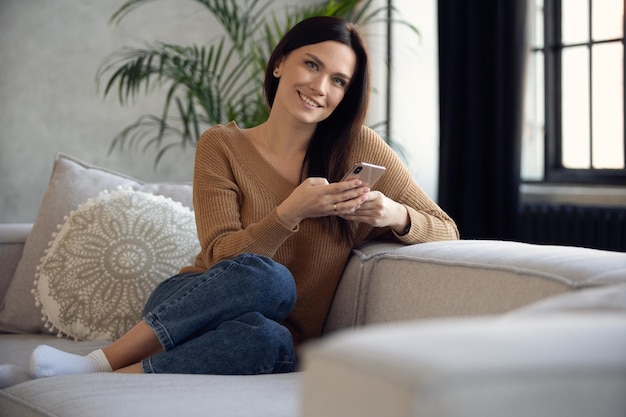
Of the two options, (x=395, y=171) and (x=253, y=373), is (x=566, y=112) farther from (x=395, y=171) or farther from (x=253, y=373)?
(x=253, y=373)

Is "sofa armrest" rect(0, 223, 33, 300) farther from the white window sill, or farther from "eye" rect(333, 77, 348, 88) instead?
the white window sill

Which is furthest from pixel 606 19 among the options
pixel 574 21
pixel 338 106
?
pixel 338 106

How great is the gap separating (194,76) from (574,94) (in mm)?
1764

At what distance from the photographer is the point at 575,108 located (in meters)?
3.91

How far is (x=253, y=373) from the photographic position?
166 cm

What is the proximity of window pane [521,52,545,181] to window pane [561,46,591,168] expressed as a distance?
0.10 meters

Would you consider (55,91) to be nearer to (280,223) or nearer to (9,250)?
(9,250)

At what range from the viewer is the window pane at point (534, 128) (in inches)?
155

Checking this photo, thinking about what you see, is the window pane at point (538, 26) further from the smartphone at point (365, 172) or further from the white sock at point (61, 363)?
the white sock at point (61, 363)

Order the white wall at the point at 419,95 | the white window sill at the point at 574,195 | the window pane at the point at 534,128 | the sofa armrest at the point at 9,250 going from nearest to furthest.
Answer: the sofa armrest at the point at 9,250 < the white window sill at the point at 574,195 < the window pane at the point at 534,128 < the white wall at the point at 419,95

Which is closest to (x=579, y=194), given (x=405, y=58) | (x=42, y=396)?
(x=405, y=58)

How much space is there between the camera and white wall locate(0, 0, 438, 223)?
372 centimetres

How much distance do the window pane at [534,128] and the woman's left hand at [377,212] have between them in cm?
218

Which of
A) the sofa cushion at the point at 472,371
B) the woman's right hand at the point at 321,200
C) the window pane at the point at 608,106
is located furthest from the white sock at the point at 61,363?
the window pane at the point at 608,106
